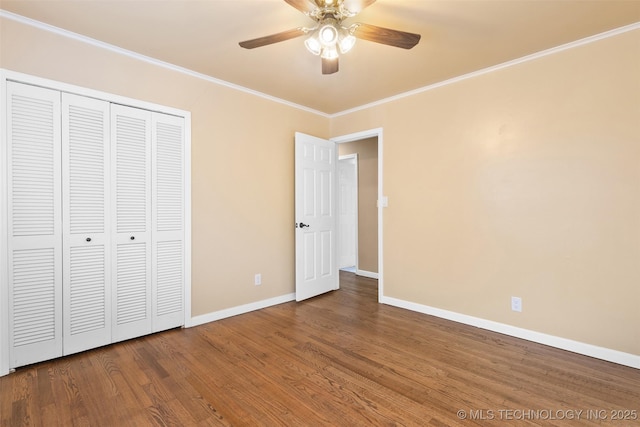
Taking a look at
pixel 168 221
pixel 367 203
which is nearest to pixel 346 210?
pixel 367 203

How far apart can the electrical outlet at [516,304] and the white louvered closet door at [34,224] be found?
147 inches

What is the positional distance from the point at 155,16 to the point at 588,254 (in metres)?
3.69

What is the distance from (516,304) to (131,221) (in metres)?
3.49

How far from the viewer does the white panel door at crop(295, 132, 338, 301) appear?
12.3ft

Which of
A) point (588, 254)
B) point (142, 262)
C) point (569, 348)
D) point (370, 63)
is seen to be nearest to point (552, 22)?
point (370, 63)

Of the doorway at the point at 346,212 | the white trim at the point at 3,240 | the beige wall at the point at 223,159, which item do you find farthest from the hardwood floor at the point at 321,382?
the doorway at the point at 346,212

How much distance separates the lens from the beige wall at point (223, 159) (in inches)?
92.4

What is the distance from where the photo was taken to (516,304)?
273cm

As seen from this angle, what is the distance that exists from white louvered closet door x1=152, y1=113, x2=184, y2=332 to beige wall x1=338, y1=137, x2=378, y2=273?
10.3ft

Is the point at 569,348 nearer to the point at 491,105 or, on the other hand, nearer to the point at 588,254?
the point at 588,254

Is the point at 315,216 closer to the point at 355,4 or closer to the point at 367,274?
the point at 367,274

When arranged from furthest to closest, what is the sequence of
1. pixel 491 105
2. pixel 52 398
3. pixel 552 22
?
1. pixel 491 105
2. pixel 552 22
3. pixel 52 398

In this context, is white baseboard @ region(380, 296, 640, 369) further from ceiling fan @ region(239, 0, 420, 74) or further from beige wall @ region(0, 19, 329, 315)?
ceiling fan @ region(239, 0, 420, 74)

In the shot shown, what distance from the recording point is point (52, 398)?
184 cm
